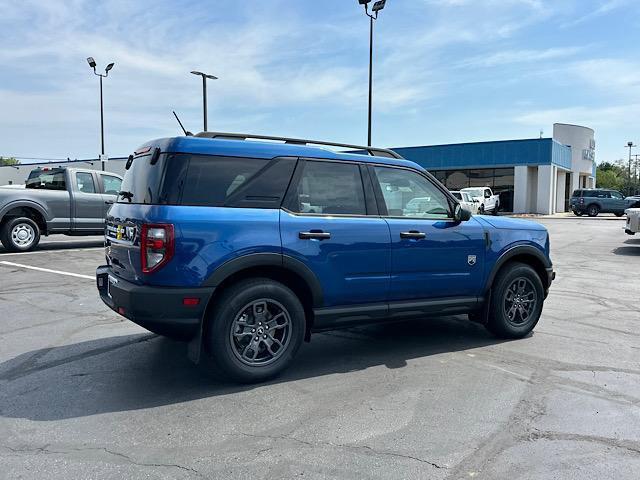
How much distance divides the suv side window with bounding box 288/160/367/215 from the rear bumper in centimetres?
110

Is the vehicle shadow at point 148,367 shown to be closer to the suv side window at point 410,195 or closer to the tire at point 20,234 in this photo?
the suv side window at point 410,195

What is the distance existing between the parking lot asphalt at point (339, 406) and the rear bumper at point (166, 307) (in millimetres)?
553

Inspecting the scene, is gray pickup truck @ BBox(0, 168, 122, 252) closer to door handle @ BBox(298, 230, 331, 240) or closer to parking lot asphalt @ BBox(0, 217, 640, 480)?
parking lot asphalt @ BBox(0, 217, 640, 480)

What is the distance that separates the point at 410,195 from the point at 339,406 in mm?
2203

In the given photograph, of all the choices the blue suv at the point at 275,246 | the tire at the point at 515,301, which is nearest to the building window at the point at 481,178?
the tire at the point at 515,301

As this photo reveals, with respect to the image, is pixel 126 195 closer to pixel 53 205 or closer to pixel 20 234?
pixel 53 205

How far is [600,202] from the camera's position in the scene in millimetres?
37594

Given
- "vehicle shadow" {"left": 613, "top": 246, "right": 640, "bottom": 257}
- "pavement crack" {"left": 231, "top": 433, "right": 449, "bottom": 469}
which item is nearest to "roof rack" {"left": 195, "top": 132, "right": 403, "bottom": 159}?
"pavement crack" {"left": 231, "top": 433, "right": 449, "bottom": 469}

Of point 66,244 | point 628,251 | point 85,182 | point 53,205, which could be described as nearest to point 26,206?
point 53,205

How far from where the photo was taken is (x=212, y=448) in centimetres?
333

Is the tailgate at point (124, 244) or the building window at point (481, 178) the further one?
the building window at point (481, 178)

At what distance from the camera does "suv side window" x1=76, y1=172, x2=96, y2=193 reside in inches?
521

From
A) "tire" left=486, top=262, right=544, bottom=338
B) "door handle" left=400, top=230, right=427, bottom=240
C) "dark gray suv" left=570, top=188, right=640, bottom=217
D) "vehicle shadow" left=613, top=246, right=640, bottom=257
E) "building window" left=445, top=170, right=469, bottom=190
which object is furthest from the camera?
"building window" left=445, top=170, right=469, bottom=190

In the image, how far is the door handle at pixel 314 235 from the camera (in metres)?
4.42
